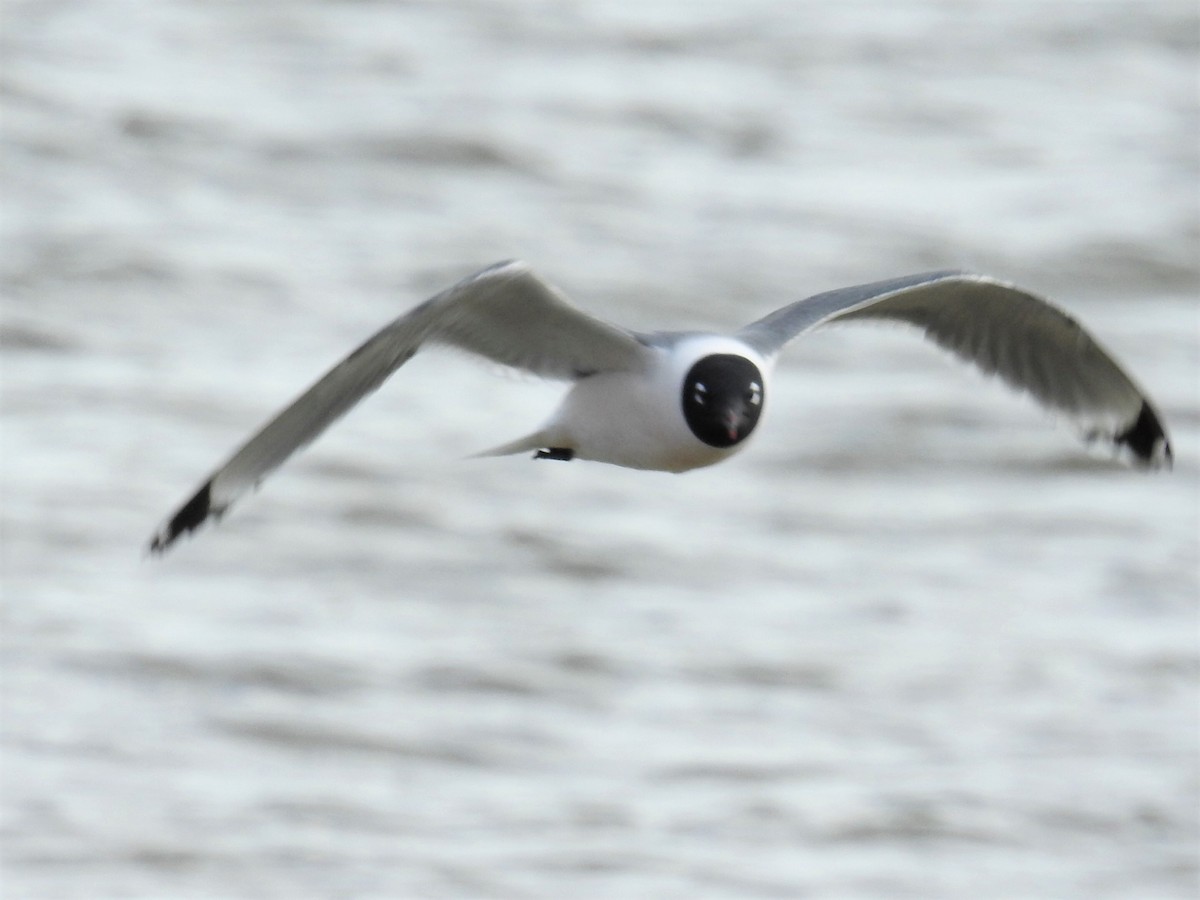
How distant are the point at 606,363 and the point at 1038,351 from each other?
3.48 feet

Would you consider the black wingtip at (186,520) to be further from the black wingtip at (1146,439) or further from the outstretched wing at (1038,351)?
the black wingtip at (1146,439)

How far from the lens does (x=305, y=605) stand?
905cm

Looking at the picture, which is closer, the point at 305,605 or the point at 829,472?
the point at 305,605

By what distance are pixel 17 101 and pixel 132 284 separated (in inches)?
75.7

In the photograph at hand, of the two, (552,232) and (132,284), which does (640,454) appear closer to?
(132,284)

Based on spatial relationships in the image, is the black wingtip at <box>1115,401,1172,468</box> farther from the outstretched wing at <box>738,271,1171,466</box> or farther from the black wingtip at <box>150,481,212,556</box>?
the black wingtip at <box>150,481,212,556</box>

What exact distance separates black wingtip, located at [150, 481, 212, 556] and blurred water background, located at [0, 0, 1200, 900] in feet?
5.07

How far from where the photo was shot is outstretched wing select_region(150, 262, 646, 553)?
3.97 meters

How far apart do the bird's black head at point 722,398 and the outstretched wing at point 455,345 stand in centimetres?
17

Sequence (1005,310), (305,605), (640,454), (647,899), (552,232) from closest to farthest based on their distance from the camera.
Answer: (640,454), (1005,310), (647,899), (305,605), (552,232)

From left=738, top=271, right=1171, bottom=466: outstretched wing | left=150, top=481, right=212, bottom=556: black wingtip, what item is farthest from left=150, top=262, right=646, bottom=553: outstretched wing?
left=738, top=271, right=1171, bottom=466: outstretched wing

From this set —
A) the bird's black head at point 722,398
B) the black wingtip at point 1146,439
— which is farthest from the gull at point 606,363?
the black wingtip at point 1146,439

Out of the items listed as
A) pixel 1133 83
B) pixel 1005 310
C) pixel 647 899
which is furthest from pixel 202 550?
pixel 1133 83

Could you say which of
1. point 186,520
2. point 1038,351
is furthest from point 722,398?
point 1038,351
